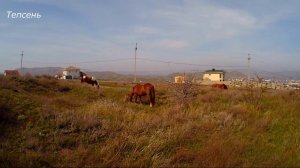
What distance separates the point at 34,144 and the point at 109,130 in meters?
2.13

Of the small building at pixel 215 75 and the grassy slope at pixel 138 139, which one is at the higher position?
the small building at pixel 215 75

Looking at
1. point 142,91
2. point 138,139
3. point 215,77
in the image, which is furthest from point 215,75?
point 138,139

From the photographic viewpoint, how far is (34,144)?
25.7 feet

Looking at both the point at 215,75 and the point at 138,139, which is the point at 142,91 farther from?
the point at 215,75

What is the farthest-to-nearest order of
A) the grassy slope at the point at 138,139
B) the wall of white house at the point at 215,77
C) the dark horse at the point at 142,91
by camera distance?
the wall of white house at the point at 215,77 < the dark horse at the point at 142,91 < the grassy slope at the point at 138,139

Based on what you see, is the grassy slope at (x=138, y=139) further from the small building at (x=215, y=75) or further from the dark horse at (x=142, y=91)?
the small building at (x=215, y=75)

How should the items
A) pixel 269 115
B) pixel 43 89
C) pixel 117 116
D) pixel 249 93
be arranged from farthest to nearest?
pixel 43 89, pixel 249 93, pixel 269 115, pixel 117 116

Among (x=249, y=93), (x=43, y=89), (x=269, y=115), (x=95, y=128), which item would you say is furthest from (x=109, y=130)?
(x=43, y=89)

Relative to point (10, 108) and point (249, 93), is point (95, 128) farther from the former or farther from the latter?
point (249, 93)

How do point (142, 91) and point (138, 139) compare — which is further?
point (142, 91)

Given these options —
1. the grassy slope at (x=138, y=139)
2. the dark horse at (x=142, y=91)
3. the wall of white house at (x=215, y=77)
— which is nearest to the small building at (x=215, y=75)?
the wall of white house at (x=215, y=77)

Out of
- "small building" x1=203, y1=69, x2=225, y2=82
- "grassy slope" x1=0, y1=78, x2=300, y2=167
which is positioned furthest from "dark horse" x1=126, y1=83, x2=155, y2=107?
"small building" x1=203, y1=69, x2=225, y2=82

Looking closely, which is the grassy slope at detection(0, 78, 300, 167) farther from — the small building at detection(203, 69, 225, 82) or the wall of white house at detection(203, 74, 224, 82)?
the small building at detection(203, 69, 225, 82)

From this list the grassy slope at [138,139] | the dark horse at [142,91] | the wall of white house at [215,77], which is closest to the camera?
the grassy slope at [138,139]
